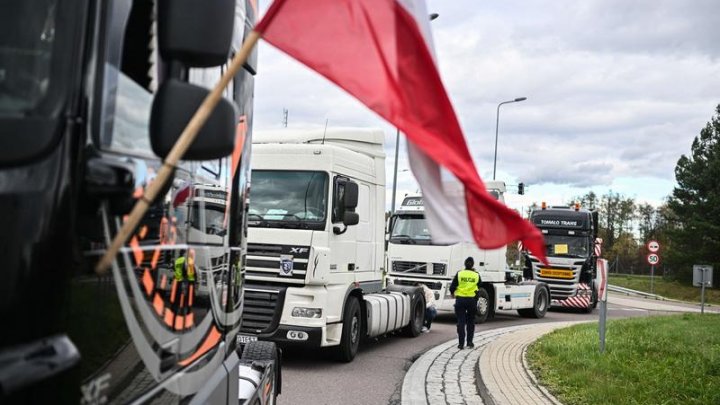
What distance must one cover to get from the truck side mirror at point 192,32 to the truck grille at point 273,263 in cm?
849

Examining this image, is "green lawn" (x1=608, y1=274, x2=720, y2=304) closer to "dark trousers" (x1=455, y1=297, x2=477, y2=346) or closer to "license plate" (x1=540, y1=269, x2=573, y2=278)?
"license plate" (x1=540, y1=269, x2=573, y2=278)

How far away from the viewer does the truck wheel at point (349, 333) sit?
35.9 feet

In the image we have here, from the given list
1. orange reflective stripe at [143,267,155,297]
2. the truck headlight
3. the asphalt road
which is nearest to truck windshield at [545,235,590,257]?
the asphalt road

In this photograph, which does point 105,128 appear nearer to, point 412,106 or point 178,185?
point 178,185

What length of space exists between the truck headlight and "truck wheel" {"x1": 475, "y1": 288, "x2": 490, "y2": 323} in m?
9.61

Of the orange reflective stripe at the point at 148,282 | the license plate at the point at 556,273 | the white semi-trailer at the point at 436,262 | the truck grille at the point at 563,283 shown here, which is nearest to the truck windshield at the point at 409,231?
the white semi-trailer at the point at 436,262

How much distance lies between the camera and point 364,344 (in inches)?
536

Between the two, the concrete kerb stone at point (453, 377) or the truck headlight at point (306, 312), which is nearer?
the concrete kerb stone at point (453, 377)

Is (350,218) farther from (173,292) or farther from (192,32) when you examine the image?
(192,32)

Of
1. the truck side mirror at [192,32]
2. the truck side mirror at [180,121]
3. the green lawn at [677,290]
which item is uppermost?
the truck side mirror at [192,32]

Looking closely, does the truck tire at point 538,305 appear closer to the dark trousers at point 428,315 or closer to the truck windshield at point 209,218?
the dark trousers at point 428,315

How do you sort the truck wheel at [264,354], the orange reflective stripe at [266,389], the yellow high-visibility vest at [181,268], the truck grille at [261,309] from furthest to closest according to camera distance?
the truck grille at [261,309] → the truck wheel at [264,354] → the orange reflective stripe at [266,389] → the yellow high-visibility vest at [181,268]

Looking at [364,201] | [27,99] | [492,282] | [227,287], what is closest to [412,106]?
[27,99]

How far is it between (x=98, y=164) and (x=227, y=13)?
520mm
